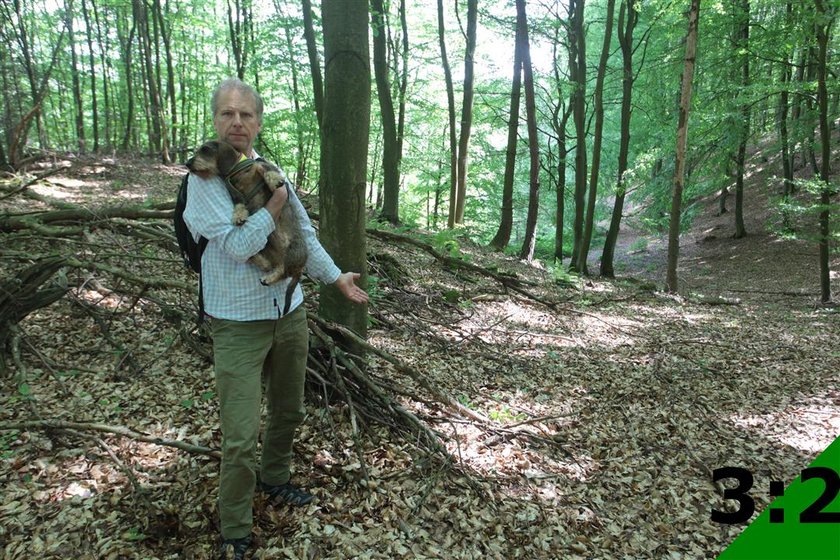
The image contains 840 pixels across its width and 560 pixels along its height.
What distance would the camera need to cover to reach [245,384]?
7.36ft

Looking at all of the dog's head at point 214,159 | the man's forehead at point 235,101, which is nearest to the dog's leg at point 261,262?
the dog's head at point 214,159

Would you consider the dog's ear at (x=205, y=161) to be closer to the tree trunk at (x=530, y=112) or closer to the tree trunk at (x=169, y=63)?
the tree trunk at (x=530, y=112)

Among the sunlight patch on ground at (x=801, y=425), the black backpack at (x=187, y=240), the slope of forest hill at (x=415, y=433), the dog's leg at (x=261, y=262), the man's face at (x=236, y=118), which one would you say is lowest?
the sunlight patch on ground at (x=801, y=425)

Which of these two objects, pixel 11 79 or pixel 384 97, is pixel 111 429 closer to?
pixel 384 97

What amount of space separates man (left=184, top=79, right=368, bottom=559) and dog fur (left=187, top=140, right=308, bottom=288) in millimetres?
46

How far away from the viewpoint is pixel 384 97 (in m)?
12.1

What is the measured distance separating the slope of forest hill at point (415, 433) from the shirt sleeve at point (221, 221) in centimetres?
161

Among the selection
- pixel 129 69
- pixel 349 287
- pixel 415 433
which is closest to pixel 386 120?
pixel 415 433

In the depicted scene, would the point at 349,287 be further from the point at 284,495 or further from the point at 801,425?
the point at 801,425

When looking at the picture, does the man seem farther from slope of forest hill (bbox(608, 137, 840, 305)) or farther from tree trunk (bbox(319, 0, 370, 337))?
slope of forest hill (bbox(608, 137, 840, 305))

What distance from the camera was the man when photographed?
2070 millimetres

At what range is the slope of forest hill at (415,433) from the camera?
268 centimetres

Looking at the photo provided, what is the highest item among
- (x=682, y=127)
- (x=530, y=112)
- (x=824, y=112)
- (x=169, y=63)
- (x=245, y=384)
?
(x=169, y=63)

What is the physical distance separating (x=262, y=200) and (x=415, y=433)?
2.15 meters
